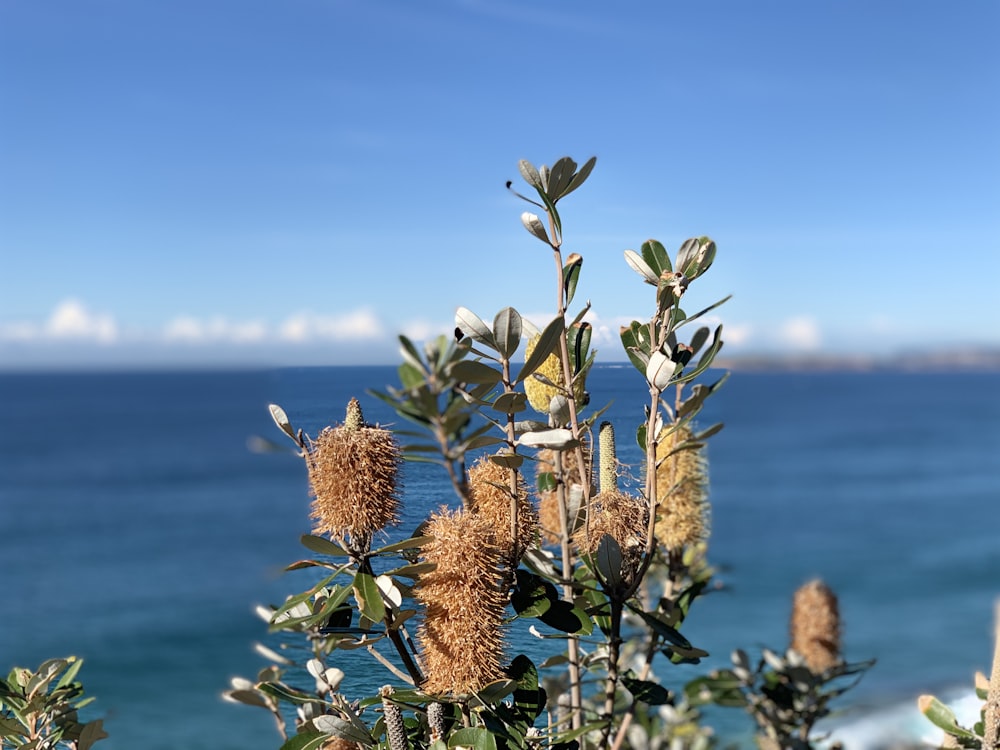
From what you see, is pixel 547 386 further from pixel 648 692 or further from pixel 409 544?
pixel 648 692

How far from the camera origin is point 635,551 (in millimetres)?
981

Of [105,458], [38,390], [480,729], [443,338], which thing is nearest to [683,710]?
[480,729]

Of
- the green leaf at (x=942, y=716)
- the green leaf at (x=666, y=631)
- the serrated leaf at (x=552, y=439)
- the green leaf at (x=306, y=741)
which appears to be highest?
the serrated leaf at (x=552, y=439)

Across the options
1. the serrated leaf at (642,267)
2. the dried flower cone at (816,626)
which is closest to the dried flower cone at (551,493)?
the serrated leaf at (642,267)

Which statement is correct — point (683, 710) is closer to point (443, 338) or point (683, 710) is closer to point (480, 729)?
point (480, 729)

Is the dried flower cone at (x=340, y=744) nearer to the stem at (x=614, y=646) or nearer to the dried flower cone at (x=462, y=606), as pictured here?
the dried flower cone at (x=462, y=606)

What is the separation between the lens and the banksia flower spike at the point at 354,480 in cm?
82

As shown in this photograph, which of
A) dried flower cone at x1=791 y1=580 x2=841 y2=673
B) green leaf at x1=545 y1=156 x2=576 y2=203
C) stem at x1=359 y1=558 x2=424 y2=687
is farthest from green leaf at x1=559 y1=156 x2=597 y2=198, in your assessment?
dried flower cone at x1=791 y1=580 x2=841 y2=673

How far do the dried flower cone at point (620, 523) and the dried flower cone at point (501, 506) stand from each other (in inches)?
3.4

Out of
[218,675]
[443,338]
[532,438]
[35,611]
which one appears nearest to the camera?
[443,338]

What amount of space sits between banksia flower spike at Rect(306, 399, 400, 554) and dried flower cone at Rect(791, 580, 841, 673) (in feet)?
5.25

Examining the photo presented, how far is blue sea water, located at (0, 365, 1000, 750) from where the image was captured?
5.22 meters

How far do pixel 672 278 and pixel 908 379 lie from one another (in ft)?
255

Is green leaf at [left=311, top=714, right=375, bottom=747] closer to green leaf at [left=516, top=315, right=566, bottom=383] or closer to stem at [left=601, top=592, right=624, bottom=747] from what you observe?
stem at [left=601, top=592, right=624, bottom=747]
